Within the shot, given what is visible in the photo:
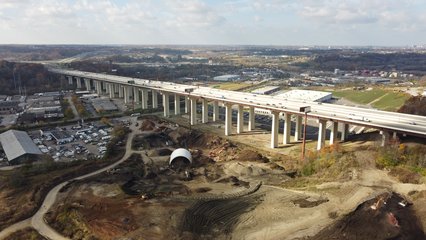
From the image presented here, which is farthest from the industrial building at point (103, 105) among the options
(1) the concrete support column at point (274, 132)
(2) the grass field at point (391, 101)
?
(2) the grass field at point (391, 101)

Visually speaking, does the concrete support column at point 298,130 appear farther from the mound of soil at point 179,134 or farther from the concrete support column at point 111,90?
the concrete support column at point 111,90

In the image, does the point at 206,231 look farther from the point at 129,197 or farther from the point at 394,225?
the point at 394,225

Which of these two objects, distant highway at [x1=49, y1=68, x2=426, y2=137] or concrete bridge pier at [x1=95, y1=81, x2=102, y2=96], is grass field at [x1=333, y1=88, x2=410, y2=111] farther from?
concrete bridge pier at [x1=95, y1=81, x2=102, y2=96]

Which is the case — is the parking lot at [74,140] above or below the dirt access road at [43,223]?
below

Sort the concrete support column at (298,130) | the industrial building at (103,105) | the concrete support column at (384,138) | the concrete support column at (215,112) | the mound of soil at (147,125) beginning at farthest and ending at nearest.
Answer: the industrial building at (103,105), the concrete support column at (215,112), the mound of soil at (147,125), the concrete support column at (298,130), the concrete support column at (384,138)

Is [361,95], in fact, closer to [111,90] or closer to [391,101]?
[391,101]

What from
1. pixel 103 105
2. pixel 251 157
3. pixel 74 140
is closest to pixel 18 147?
pixel 74 140
